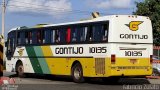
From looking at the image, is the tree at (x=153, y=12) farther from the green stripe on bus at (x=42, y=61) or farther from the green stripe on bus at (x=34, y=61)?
the green stripe on bus at (x=42, y=61)

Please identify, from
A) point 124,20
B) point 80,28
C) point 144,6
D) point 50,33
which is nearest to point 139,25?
point 124,20

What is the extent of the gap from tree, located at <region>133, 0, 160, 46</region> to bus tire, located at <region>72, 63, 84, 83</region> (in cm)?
1698

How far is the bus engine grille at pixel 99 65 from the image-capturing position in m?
20.2

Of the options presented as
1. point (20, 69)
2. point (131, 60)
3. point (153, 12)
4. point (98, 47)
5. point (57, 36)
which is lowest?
point (20, 69)

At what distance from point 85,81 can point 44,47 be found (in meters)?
3.27

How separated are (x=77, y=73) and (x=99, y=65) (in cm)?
181

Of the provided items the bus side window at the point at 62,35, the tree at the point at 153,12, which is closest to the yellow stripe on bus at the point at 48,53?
the bus side window at the point at 62,35

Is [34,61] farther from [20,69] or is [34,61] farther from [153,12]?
[153,12]

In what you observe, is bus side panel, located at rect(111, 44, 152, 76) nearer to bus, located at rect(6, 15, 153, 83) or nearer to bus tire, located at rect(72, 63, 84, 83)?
bus, located at rect(6, 15, 153, 83)

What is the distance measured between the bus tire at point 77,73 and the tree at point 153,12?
1698 cm

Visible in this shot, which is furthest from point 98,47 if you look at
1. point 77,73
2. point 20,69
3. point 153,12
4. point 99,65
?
point 153,12

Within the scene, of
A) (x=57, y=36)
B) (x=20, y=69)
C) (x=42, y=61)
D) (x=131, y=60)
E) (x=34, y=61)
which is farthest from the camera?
(x=20, y=69)

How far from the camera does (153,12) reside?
3909 cm

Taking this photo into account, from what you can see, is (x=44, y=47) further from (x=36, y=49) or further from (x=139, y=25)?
(x=139, y=25)
